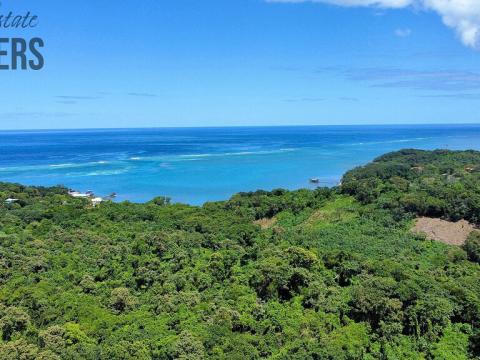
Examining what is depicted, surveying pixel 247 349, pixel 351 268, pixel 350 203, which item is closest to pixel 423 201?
pixel 350 203

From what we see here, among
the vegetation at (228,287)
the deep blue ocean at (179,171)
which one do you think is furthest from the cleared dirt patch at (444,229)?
the deep blue ocean at (179,171)

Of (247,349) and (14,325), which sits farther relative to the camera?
(14,325)

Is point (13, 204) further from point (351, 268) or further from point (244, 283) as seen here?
point (351, 268)

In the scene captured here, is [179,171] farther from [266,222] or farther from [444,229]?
[444,229]

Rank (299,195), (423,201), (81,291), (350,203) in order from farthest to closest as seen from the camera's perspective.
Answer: (299,195) < (350,203) < (423,201) < (81,291)

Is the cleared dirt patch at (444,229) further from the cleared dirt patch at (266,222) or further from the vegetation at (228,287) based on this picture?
the cleared dirt patch at (266,222)

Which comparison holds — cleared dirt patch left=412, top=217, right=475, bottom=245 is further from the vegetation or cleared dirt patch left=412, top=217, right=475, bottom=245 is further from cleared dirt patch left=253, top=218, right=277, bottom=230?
cleared dirt patch left=253, top=218, right=277, bottom=230

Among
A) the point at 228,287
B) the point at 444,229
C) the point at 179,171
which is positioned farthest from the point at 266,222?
the point at 179,171

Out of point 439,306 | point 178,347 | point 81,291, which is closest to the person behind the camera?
point 178,347
